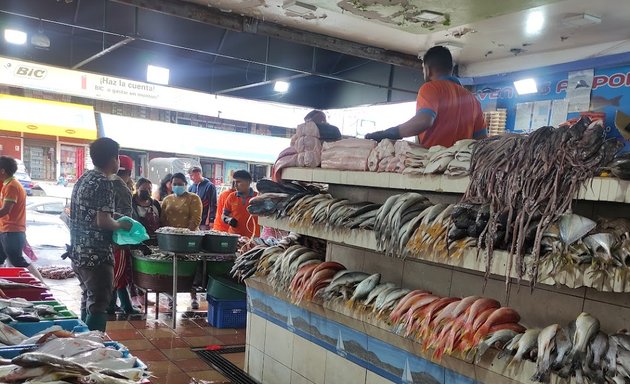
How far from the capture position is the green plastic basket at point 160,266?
628 cm

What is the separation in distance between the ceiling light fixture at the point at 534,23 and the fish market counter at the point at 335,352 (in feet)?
13.1

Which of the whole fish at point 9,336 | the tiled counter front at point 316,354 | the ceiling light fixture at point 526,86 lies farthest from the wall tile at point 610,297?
the ceiling light fixture at point 526,86

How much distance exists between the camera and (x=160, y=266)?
20.6ft

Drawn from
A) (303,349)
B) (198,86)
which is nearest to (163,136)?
(198,86)

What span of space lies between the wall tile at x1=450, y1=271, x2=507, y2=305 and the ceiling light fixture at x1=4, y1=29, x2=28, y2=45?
7.09 meters

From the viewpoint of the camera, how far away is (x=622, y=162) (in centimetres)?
205

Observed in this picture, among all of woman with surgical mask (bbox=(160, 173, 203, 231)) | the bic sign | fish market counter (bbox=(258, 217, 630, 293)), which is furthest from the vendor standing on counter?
the bic sign

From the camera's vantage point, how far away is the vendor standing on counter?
138 inches

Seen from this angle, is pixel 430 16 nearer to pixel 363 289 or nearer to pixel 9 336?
pixel 363 289

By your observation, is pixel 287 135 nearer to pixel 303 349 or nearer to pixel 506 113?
pixel 506 113

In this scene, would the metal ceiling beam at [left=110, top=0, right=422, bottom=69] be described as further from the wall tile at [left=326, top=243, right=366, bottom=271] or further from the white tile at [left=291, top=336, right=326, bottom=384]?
the white tile at [left=291, top=336, right=326, bottom=384]

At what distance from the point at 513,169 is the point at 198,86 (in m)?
7.58

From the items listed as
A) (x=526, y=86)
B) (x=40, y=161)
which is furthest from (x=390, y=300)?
(x=40, y=161)

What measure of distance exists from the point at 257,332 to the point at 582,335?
3254 mm
